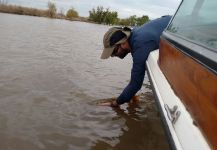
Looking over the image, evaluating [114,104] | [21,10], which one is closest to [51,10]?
[21,10]

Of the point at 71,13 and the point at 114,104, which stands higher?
the point at 114,104

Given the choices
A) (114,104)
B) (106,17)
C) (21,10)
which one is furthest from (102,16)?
(114,104)

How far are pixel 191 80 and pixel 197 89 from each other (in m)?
0.16

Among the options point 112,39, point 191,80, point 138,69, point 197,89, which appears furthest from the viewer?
point 112,39

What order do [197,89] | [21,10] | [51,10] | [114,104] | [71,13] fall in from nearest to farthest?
[197,89] < [114,104] < [21,10] < [51,10] < [71,13]

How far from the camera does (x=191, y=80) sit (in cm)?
203

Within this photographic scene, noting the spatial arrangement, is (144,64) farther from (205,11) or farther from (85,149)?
(205,11)

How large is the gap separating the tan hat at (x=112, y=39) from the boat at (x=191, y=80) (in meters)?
1.04

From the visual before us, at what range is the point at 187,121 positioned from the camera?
72.7 inches

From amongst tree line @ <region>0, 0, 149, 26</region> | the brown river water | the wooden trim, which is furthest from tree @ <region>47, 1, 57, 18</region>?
the wooden trim

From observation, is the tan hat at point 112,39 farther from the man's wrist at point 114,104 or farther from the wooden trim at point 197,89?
the wooden trim at point 197,89

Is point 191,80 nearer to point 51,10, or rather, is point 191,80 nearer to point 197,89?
point 197,89

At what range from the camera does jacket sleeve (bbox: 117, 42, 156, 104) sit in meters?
4.05

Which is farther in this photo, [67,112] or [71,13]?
[71,13]
